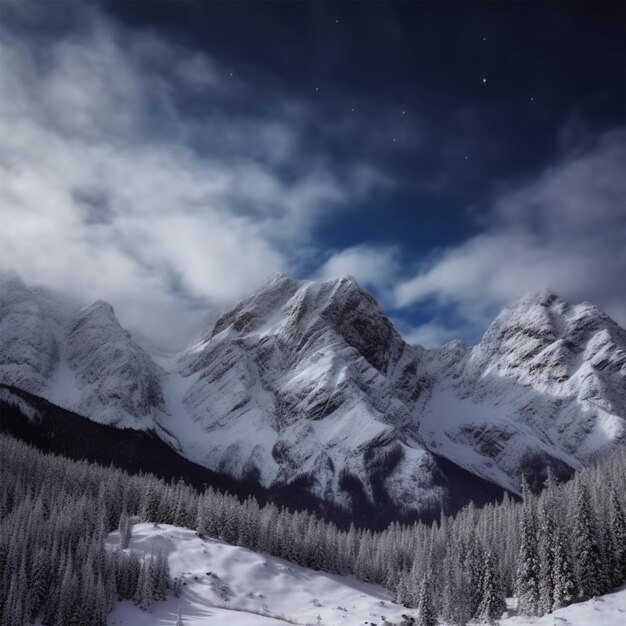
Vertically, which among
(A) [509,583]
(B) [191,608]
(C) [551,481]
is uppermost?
(C) [551,481]

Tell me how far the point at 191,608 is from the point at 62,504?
5598cm

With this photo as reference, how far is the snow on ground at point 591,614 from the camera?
3863 inches

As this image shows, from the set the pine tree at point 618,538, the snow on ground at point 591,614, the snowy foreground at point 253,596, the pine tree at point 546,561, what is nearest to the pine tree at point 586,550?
the snow on ground at point 591,614

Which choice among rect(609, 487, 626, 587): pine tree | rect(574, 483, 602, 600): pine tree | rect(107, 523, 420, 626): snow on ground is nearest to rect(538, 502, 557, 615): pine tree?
rect(574, 483, 602, 600): pine tree

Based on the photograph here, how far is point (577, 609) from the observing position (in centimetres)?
10481

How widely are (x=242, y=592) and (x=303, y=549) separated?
33.9m

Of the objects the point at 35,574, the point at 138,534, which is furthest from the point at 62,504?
the point at 35,574

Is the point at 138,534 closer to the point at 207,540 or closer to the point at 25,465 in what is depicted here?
the point at 207,540

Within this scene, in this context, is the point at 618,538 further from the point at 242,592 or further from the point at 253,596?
the point at 242,592

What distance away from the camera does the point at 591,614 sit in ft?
331

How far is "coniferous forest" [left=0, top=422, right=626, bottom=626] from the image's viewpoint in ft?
375

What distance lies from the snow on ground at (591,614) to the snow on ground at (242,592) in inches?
1437

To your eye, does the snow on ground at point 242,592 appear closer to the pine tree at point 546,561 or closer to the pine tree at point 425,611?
the pine tree at point 425,611

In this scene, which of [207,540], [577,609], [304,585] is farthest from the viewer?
[207,540]
